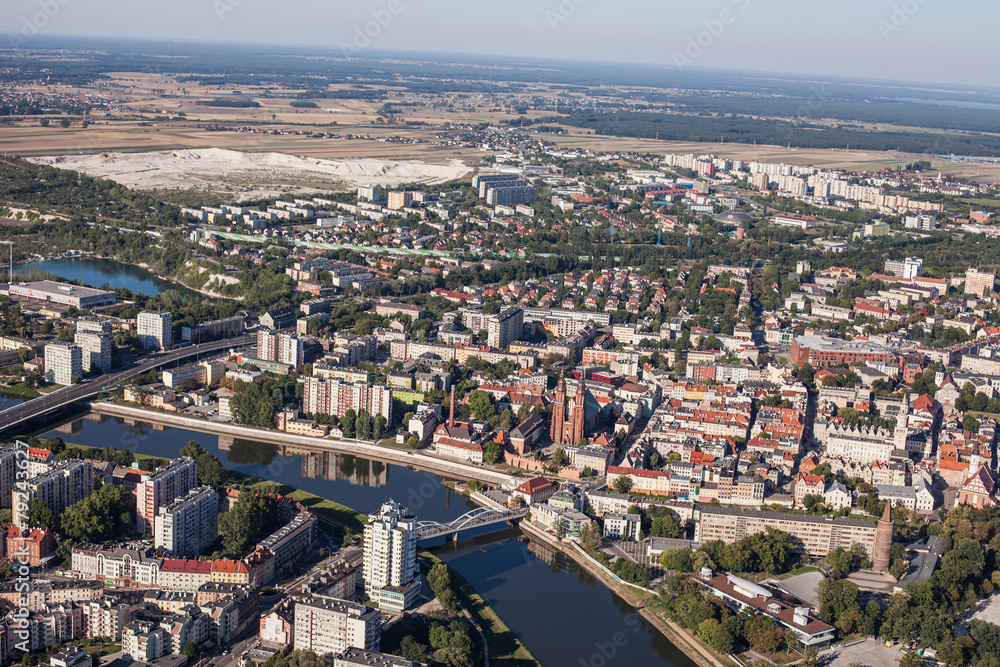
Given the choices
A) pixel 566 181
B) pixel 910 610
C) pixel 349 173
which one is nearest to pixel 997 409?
pixel 910 610

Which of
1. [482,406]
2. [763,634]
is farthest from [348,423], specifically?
[763,634]

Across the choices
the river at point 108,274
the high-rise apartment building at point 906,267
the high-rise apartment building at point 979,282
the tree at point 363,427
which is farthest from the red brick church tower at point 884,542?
the river at point 108,274

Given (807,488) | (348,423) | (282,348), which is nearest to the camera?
(807,488)

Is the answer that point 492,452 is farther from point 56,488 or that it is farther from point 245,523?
point 56,488

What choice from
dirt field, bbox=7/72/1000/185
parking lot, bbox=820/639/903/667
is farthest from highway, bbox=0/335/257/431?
dirt field, bbox=7/72/1000/185

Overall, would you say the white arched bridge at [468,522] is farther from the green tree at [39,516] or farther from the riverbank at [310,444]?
the green tree at [39,516]

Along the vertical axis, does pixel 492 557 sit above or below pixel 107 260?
below
